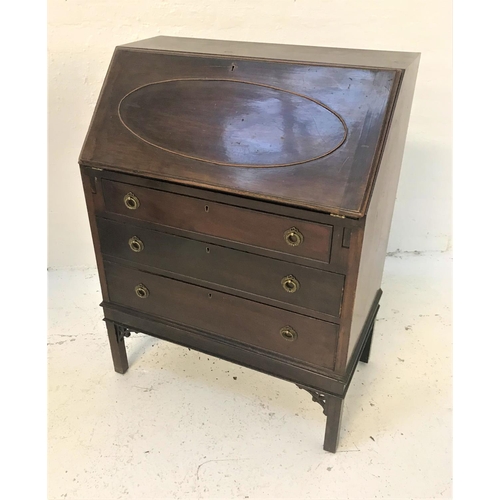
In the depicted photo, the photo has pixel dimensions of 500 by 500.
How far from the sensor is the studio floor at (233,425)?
169cm

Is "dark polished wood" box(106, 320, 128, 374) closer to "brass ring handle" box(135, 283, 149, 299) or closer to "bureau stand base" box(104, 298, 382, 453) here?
"bureau stand base" box(104, 298, 382, 453)

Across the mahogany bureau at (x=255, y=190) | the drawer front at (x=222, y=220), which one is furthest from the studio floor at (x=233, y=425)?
the drawer front at (x=222, y=220)

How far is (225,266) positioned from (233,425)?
713 mm

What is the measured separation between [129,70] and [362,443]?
1.61 metres

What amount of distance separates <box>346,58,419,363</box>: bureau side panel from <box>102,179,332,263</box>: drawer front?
0.52ft

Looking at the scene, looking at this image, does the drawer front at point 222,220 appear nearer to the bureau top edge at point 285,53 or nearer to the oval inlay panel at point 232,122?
the oval inlay panel at point 232,122

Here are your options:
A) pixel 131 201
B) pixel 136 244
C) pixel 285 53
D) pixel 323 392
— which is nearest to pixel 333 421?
pixel 323 392

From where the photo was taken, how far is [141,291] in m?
1.84

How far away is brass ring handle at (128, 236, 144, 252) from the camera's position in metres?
Answer: 1.72

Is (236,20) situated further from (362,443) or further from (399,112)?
(362,443)

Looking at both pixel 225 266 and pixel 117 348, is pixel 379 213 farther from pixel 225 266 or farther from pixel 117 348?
pixel 117 348

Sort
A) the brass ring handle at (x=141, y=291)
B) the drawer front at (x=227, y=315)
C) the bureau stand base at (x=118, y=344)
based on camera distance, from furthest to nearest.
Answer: the bureau stand base at (x=118, y=344), the brass ring handle at (x=141, y=291), the drawer front at (x=227, y=315)

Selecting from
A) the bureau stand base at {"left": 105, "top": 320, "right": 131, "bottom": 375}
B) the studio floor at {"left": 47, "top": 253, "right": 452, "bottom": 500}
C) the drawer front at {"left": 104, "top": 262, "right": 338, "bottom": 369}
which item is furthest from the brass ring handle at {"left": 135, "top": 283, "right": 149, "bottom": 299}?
the studio floor at {"left": 47, "top": 253, "right": 452, "bottom": 500}

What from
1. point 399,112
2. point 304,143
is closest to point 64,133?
point 304,143
